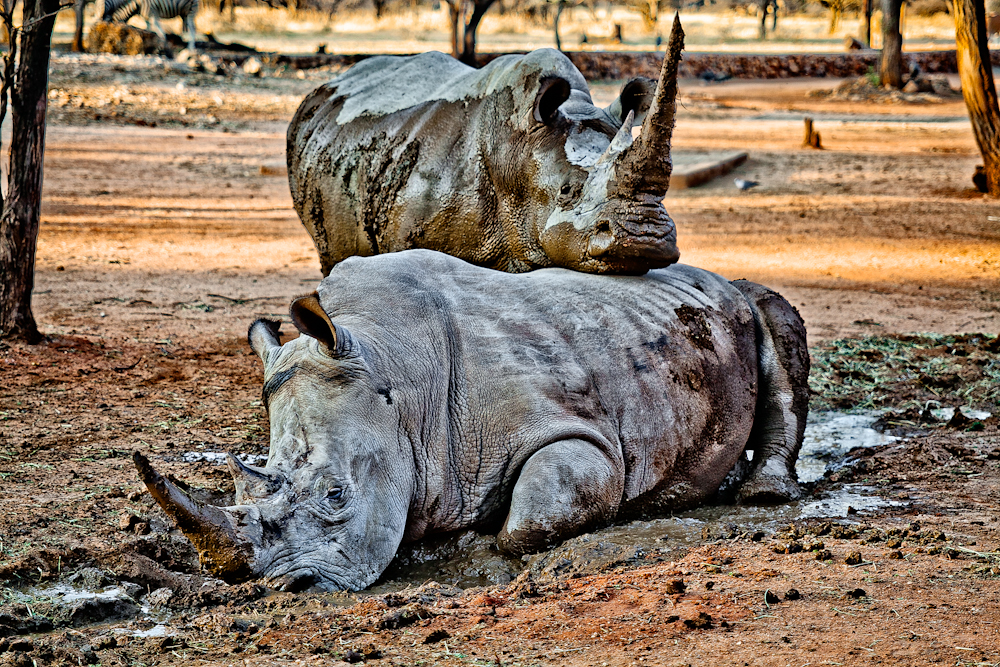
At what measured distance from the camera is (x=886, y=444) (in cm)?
612

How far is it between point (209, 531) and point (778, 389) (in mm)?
3021

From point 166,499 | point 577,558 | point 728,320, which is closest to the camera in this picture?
point 166,499

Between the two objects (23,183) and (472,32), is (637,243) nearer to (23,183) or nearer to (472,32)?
(23,183)

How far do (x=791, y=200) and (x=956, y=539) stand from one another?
1139cm

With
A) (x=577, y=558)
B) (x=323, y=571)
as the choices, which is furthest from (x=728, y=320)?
(x=323, y=571)

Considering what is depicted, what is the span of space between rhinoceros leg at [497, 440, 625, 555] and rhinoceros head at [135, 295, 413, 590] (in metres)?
0.44

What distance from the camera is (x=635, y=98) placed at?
6500mm

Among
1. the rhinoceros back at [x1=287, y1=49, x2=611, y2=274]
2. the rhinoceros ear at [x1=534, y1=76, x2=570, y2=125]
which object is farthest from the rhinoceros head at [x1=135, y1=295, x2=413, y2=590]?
the rhinoceros ear at [x1=534, y1=76, x2=570, y2=125]

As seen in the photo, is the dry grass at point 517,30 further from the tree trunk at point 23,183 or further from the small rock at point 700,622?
the small rock at point 700,622

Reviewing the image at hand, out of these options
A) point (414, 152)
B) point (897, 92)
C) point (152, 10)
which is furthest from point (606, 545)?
point (152, 10)

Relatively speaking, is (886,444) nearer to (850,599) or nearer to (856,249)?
(850,599)

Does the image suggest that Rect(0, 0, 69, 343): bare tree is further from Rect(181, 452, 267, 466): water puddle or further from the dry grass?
the dry grass

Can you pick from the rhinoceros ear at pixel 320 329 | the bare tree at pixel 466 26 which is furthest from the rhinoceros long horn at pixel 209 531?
the bare tree at pixel 466 26

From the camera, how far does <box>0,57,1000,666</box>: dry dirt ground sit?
3.38 m
